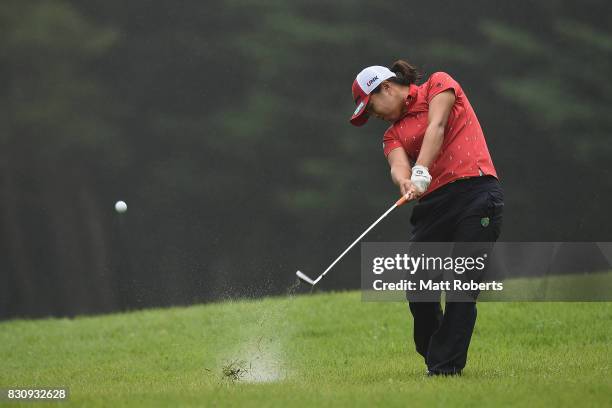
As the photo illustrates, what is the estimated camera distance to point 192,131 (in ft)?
28.7

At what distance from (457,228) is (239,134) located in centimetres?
490

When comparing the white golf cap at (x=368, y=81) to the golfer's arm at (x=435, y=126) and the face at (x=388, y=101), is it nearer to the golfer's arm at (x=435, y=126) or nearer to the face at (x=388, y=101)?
the face at (x=388, y=101)

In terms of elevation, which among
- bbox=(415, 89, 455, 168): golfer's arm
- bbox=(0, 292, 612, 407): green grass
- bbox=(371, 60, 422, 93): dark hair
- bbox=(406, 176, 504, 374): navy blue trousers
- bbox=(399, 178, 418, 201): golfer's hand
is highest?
bbox=(371, 60, 422, 93): dark hair

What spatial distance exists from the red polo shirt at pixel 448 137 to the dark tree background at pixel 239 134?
417 cm

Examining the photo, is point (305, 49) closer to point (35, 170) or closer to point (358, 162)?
point (358, 162)

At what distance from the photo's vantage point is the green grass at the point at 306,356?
3.64m

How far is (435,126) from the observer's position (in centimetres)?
401

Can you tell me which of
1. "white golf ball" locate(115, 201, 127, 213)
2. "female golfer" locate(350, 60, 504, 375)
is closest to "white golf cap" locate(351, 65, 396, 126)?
"female golfer" locate(350, 60, 504, 375)

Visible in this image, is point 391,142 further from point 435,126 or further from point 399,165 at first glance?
point 435,126

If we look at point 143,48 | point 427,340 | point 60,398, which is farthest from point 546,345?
point 143,48

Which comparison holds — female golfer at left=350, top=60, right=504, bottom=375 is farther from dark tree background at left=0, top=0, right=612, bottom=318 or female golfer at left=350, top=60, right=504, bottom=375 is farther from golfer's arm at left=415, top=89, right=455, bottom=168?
dark tree background at left=0, top=0, right=612, bottom=318

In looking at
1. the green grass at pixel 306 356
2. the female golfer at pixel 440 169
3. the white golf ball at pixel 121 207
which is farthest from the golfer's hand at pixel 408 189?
the white golf ball at pixel 121 207

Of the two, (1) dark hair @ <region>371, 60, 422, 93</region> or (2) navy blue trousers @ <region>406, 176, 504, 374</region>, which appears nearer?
(2) navy blue trousers @ <region>406, 176, 504, 374</region>

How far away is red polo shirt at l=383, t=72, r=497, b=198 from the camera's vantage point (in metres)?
4.09
